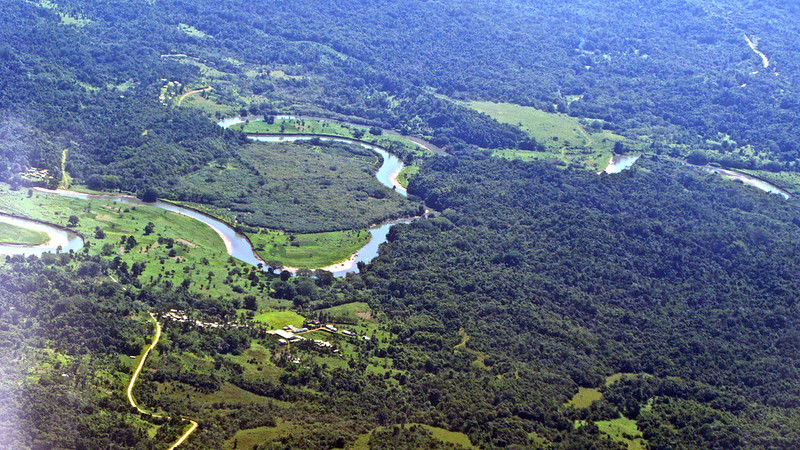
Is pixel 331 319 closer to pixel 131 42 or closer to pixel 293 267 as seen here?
pixel 293 267

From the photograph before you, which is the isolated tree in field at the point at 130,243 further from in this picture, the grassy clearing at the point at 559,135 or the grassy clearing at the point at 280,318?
the grassy clearing at the point at 559,135

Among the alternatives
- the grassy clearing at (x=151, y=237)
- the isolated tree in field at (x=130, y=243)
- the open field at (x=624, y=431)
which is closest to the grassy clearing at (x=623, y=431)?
the open field at (x=624, y=431)

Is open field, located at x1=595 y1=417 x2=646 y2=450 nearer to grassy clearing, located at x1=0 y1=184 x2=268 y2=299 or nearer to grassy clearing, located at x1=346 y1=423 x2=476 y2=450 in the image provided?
grassy clearing, located at x1=346 y1=423 x2=476 y2=450

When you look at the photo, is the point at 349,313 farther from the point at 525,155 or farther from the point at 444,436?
the point at 525,155

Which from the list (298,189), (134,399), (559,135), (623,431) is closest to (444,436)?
(623,431)

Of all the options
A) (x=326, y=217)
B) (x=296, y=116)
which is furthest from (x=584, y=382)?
(x=296, y=116)
